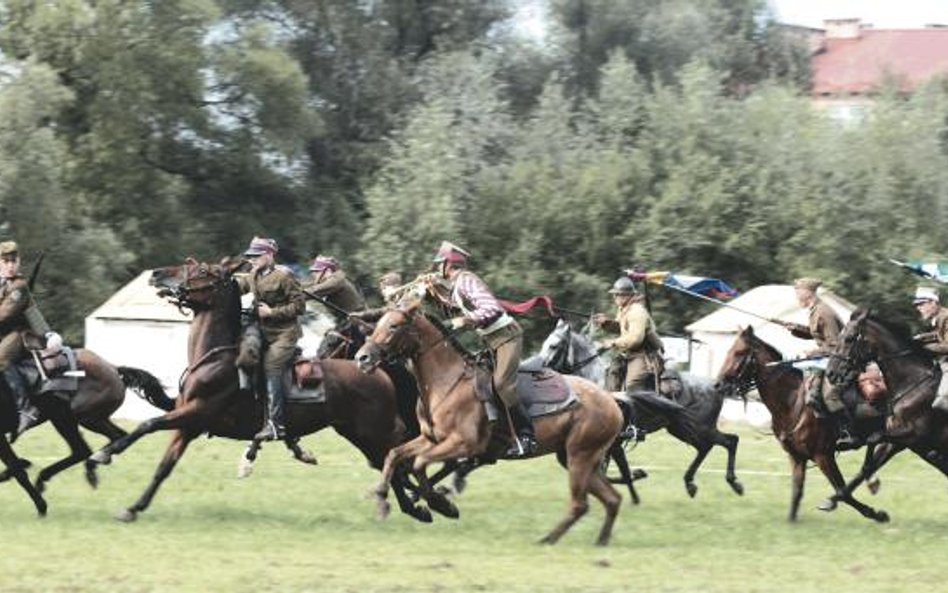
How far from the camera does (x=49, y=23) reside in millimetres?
46500

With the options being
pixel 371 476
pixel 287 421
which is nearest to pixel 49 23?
pixel 371 476

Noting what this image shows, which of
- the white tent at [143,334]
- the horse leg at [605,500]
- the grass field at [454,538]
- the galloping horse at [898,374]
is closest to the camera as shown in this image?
the grass field at [454,538]

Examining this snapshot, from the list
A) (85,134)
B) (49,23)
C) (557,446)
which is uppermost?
(557,446)

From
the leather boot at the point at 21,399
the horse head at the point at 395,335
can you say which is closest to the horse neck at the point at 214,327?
the leather boot at the point at 21,399

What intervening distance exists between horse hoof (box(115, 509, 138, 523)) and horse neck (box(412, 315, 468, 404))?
9.63 feet

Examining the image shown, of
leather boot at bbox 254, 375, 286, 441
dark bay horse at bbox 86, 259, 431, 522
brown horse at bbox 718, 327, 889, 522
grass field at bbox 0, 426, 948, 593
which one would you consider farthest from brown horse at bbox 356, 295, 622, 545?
brown horse at bbox 718, 327, 889, 522

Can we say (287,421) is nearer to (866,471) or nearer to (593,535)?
(593,535)

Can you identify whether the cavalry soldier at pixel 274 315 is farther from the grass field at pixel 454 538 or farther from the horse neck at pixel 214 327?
the grass field at pixel 454 538

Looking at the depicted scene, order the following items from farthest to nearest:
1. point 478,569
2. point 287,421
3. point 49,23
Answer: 1. point 49,23
2. point 287,421
3. point 478,569

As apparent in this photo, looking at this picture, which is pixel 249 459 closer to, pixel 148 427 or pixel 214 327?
pixel 214 327

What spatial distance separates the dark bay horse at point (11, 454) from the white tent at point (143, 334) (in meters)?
15.3

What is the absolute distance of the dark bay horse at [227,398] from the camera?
17086 millimetres

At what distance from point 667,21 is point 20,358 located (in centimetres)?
4505

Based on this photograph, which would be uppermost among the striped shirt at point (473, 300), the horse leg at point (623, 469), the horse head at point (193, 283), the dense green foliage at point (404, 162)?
the striped shirt at point (473, 300)
